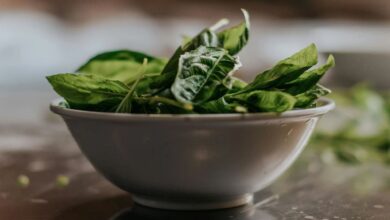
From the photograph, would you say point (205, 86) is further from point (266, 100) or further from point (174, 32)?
point (174, 32)

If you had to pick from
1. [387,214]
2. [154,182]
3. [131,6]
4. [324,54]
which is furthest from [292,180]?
[131,6]

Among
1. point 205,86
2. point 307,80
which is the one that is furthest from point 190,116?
point 307,80

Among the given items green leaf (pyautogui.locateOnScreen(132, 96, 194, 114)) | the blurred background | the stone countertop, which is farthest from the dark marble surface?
the blurred background

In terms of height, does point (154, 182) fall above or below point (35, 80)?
above

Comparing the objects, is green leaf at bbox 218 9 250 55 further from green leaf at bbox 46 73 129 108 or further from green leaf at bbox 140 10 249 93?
green leaf at bbox 46 73 129 108

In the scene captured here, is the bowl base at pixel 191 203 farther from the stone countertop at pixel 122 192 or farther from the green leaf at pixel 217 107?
the green leaf at pixel 217 107

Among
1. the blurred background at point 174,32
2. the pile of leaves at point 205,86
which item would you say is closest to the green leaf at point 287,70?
the pile of leaves at point 205,86

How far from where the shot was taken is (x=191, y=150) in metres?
0.67

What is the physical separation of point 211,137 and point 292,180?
33cm

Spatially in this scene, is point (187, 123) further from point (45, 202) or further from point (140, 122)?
point (45, 202)

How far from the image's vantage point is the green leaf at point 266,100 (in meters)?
0.64

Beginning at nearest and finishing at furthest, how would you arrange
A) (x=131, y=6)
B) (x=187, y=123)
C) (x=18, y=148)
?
(x=187, y=123) → (x=18, y=148) → (x=131, y=6)

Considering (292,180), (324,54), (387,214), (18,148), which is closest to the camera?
(387,214)

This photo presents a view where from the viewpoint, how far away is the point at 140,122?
0.65m
